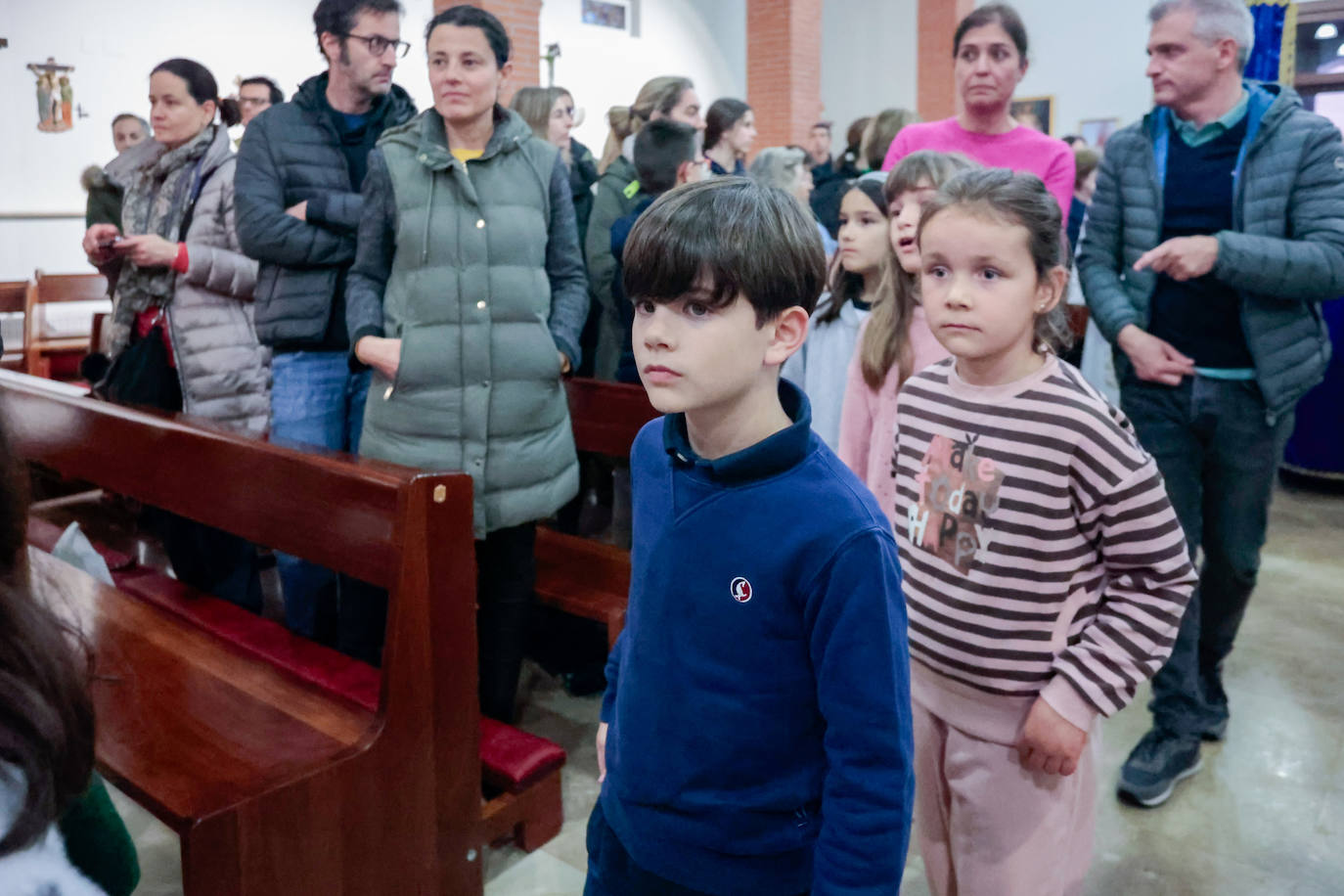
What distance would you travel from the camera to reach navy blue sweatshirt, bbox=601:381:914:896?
1019 millimetres

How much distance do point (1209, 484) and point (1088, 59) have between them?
990 cm

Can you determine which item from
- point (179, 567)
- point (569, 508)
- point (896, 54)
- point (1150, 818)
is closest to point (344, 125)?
point (179, 567)

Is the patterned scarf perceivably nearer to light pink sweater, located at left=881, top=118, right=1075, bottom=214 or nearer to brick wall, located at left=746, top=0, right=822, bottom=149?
light pink sweater, located at left=881, top=118, right=1075, bottom=214

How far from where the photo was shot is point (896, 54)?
12.7 m

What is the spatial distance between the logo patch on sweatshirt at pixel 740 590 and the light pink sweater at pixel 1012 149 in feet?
6.20

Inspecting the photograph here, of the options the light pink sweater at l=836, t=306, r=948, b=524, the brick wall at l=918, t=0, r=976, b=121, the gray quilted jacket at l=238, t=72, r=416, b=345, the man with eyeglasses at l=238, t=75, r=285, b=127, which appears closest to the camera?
the light pink sweater at l=836, t=306, r=948, b=524

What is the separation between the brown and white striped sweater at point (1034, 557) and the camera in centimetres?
144

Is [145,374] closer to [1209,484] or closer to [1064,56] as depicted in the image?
[1209,484]

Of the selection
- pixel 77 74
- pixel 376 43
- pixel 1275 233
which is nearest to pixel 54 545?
pixel 376 43

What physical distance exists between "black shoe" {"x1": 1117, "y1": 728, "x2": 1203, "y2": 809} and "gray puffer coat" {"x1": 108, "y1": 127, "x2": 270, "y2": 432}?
2364mm

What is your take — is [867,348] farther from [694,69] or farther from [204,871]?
[694,69]

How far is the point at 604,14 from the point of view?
1094 cm

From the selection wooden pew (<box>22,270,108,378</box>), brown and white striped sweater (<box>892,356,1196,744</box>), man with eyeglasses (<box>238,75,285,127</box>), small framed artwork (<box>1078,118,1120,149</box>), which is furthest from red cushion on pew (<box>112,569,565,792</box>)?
small framed artwork (<box>1078,118,1120,149</box>)

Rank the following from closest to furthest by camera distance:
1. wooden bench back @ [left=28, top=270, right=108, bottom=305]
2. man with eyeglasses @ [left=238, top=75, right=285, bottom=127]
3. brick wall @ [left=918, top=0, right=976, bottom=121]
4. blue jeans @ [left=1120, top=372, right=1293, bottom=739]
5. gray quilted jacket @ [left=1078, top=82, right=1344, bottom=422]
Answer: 1. gray quilted jacket @ [left=1078, top=82, right=1344, bottom=422]
2. blue jeans @ [left=1120, top=372, right=1293, bottom=739]
3. man with eyeglasses @ [left=238, top=75, right=285, bottom=127]
4. wooden bench back @ [left=28, top=270, right=108, bottom=305]
5. brick wall @ [left=918, top=0, right=976, bottom=121]
